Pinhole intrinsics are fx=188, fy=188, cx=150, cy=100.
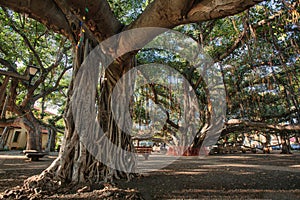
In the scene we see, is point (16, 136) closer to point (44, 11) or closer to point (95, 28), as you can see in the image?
point (44, 11)

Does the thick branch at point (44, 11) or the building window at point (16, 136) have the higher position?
the thick branch at point (44, 11)

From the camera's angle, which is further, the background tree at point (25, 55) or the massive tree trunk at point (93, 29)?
the background tree at point (25, 55)

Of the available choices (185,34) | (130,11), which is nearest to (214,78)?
Result: (185,34)

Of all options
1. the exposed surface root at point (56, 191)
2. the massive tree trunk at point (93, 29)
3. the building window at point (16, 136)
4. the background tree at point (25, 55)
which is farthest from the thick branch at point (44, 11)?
the building window at point (16, 136)

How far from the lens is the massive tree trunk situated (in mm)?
1880

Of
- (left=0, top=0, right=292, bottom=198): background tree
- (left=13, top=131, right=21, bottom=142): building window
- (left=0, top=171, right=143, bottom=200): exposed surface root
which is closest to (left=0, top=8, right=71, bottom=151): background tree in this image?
(left=0, top=0, right=292, bottom=198): background tree

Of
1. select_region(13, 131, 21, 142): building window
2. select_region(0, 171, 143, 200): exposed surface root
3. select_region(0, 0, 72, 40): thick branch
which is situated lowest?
select_region(0, 171, 143, 200): exposed surface root

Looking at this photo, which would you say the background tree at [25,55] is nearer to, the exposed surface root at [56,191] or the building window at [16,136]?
the exposed surface root at [56,191]

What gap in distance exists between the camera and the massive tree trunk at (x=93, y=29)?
74.0 inches

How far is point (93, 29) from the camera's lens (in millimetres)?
2434

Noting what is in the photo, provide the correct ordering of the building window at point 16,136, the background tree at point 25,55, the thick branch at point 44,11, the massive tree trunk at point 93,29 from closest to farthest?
the massive tree trunk at point 93,29, the thick branch at point 44,11, the background tree at point 25,55, the building window at point 16,136

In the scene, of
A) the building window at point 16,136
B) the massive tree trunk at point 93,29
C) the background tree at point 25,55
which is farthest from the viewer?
the building window at point 16,136

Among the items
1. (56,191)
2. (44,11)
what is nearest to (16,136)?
(56,191)

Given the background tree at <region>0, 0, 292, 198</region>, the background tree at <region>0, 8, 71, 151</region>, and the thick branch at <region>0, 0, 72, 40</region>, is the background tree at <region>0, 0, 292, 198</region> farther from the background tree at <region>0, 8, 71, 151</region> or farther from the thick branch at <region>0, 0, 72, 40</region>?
the background tree at <region>0, 8, 71, 151</region>
